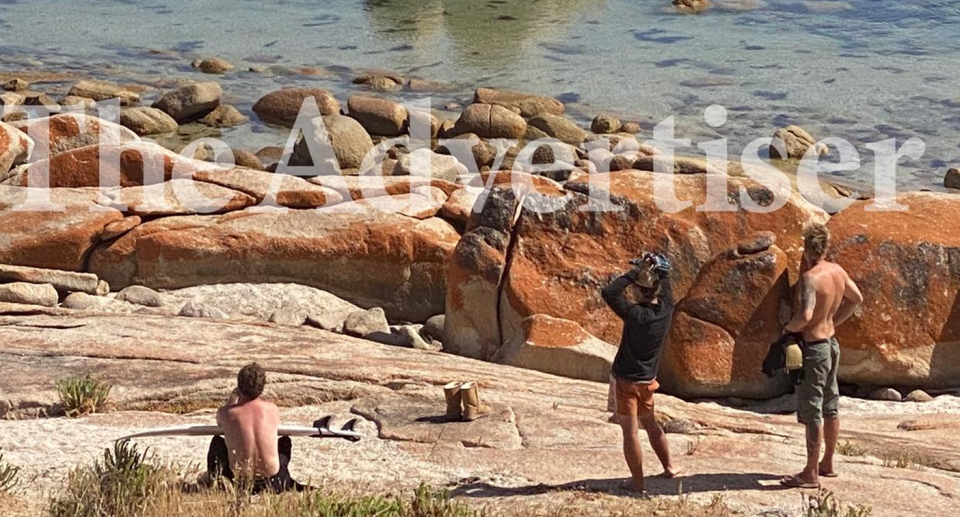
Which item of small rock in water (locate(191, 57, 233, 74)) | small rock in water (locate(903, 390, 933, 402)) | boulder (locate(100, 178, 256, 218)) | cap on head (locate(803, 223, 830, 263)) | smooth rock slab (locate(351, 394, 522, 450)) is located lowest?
small rock in water (locate(191, 57, 233, 74))

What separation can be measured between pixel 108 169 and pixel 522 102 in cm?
1393

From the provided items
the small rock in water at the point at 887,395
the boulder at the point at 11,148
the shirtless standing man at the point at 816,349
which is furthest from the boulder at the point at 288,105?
the shirtless standing man at the point at 816,349

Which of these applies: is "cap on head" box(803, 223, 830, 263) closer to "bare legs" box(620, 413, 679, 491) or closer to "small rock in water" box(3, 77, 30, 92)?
"bare legs" box(620, 413, 679, 491)

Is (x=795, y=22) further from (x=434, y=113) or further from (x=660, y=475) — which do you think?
(x=660, y=475)

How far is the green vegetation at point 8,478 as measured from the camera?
26.5 feet

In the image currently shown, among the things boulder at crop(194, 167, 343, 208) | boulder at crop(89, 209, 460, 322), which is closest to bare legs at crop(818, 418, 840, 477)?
boulder at crop(89, 209, 460, 322)

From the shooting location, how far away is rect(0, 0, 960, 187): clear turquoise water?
1155 inches

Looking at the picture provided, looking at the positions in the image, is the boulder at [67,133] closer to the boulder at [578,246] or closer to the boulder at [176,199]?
the boulder at [176,199]

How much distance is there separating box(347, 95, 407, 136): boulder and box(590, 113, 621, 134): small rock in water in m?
4.17

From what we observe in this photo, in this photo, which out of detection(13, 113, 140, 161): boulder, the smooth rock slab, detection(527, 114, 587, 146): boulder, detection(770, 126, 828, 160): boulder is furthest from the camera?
detection(527, 114, 587, 146): boulder

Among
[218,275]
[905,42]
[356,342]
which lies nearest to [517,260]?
[356,342]

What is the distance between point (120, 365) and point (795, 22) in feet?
106

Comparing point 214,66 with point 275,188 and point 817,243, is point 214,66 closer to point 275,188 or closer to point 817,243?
point 275,188

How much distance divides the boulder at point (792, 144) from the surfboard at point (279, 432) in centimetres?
1876
